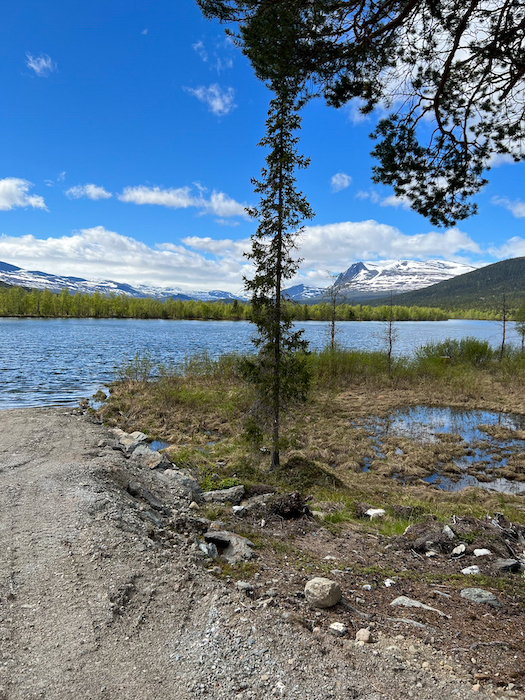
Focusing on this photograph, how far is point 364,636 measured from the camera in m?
3.53

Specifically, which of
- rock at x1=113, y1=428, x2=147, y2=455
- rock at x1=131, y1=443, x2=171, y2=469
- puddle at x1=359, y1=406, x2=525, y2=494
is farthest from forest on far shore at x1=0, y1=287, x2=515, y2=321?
rock at x1=131, y1=443, x2=171, y2=469

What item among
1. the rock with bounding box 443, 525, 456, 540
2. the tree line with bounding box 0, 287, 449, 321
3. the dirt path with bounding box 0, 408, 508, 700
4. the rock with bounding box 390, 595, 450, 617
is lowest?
the rock with bounding box 443, 525, 456, 540

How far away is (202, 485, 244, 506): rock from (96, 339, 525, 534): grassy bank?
2.16 feet

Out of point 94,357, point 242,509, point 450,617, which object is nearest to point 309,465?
point 242,509

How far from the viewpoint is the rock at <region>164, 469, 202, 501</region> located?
789cm

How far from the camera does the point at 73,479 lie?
6.81 m

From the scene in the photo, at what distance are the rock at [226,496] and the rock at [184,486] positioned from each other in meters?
0.18

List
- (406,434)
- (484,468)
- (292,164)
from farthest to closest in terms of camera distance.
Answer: (406,434)
(484,468)
(292,164)

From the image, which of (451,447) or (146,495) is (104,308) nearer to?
(451,447)

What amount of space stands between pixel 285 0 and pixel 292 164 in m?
4.43

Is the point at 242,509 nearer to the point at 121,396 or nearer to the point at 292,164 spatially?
the point at 292,164

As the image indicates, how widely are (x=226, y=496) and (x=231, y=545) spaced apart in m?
2.61

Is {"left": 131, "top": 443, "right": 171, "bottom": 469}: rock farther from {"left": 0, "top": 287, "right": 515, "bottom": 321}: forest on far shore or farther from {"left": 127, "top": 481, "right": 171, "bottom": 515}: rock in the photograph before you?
{"left": 0, "top": 287, "right": 515, "bottom": 321}: forest on far shore

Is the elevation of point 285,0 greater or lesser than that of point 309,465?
greater
